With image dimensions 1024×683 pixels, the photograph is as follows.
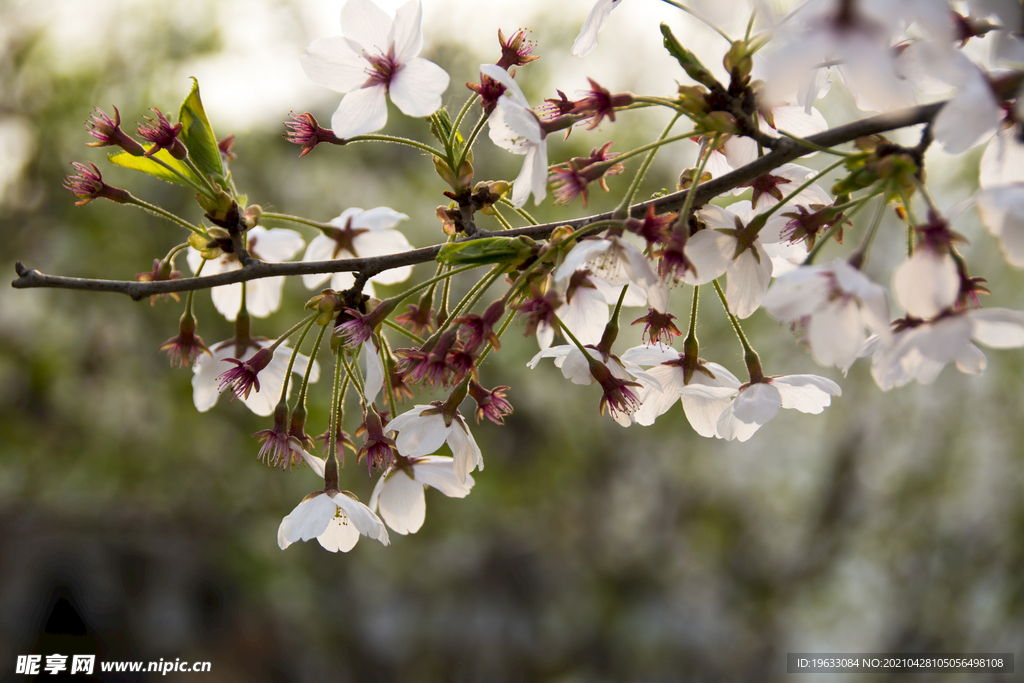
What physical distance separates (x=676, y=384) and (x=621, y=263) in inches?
9.7

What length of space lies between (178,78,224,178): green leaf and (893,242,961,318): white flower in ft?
2.33

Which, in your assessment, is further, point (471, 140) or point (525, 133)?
point (471, 140)

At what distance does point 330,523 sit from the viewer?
0.76m

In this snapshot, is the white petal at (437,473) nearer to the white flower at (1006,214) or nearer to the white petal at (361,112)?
the white petal at (361,112)

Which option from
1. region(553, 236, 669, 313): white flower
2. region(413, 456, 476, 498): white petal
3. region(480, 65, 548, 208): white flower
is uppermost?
region(480, 65, 548, 208): white flower

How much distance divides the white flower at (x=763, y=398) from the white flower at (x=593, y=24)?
0.40 metres

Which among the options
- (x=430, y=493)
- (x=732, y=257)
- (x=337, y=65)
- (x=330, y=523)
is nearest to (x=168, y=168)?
(x=337, y=65)

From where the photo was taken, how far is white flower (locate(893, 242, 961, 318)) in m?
0.45

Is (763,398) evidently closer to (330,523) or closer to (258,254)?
(330,523)

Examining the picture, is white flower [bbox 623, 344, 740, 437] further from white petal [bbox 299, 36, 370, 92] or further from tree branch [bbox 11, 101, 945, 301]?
white petal [bbox 299, 36, 370, 92]

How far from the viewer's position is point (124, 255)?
501 cm

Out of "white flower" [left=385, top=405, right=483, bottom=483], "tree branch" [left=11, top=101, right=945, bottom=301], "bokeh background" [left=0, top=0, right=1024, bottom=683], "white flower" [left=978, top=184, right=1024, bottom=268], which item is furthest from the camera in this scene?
"bokeh background" [left=0, top=0, right=1024, bottom=683]

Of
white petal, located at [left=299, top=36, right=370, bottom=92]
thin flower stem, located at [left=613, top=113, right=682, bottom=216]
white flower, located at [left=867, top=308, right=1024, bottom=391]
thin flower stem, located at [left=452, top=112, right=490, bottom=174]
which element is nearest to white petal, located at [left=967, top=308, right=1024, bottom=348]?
white flower, located at [left=867, top=308, right=1024, bottom=391]

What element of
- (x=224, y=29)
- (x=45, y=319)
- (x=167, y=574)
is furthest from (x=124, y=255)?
(x=167, y=574)
